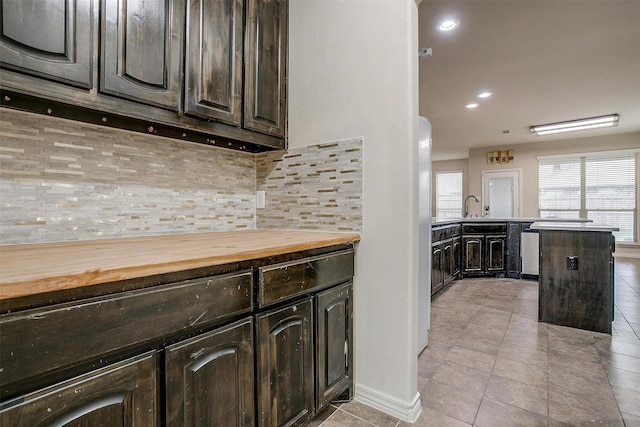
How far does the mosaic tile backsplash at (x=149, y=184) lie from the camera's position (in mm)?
1221

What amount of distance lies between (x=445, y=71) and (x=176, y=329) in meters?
3.70

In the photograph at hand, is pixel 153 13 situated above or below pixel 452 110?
below

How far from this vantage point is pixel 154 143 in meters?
1.61

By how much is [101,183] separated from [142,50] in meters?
0.61

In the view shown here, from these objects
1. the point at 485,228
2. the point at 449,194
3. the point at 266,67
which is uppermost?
the point at 266,67

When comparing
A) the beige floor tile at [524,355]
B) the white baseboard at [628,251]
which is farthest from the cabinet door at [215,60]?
the white baseboard at [628,251]

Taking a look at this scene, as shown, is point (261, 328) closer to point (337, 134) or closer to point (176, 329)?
point (176, 329)

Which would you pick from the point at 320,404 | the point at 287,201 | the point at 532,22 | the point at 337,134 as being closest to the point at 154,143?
the point at 287,201

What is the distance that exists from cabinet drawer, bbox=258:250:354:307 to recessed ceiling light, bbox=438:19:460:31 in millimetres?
2167

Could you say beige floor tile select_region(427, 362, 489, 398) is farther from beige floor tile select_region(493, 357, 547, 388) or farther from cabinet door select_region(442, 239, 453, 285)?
cabinet door select_region(442, 239, 453, 285)

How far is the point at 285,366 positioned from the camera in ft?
4.27

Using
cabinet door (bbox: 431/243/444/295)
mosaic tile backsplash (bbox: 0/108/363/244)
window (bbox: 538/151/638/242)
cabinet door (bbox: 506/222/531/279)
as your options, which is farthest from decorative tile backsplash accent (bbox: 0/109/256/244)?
window (bbox: 538/151/638/242)

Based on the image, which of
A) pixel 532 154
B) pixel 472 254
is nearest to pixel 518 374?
pixel 472 254

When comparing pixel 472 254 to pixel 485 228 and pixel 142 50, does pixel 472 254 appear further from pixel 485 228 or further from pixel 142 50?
pixel 142 50
